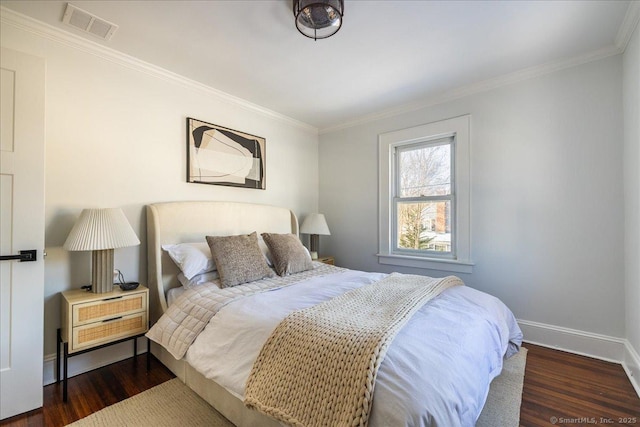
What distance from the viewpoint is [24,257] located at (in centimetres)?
172

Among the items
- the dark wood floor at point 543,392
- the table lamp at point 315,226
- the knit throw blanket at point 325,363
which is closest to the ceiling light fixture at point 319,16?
the knit throw blanket at point 325,363

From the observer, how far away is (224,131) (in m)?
3.12

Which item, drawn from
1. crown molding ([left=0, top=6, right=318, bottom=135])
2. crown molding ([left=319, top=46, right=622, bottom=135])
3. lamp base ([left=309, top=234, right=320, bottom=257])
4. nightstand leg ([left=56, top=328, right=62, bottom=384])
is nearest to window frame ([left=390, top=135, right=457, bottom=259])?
crown molding ([left=319, top=46, right=622, bottom=135])

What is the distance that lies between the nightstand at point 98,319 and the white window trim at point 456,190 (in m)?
2.66

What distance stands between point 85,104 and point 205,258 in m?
1.53

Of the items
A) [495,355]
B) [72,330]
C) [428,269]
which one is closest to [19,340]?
[72,330]

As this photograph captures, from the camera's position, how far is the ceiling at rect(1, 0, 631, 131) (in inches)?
Result: 72.8

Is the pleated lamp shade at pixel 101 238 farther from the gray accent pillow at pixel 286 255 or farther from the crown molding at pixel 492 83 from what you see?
the crown molding at pixel 492 83

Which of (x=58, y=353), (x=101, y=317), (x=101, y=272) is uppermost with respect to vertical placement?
(x=101, y=272)

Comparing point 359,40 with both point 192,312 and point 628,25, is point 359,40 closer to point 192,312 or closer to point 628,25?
point 628,25

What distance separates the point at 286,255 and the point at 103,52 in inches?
89.3

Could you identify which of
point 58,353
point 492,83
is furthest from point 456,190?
point 58,353

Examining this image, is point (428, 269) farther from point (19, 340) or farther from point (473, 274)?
point (19, 340)

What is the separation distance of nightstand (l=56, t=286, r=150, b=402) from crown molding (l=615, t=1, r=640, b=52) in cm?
391
